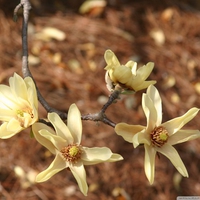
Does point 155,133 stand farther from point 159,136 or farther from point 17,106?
point 17,106

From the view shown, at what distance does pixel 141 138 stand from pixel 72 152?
0.21 meters

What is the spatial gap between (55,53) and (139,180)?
102 centimetres

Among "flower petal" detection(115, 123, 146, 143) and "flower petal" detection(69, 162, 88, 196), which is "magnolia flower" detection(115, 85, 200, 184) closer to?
"flower petal" detection(115, 123, 146, 143)

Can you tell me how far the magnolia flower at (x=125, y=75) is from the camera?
3.56 feet

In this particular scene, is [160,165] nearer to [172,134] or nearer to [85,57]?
[85,57]

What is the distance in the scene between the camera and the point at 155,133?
1151 millimetres

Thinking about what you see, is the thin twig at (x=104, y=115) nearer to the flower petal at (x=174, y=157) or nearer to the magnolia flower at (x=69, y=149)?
the magnolia flower at (x=69, y=149)

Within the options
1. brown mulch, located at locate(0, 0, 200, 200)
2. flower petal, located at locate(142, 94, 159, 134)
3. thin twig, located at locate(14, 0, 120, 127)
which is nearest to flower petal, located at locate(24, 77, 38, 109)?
thin twig, located at locate(14, 0, 120, 127)

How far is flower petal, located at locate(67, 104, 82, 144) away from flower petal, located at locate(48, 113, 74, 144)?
2 centimetres

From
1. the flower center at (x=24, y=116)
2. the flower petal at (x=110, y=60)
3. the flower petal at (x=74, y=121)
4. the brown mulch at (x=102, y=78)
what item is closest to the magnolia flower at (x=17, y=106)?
the flower center at (x=24, y=116)

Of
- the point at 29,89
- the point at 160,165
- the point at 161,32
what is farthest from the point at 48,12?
the point at 29,89

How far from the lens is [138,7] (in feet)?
8.79

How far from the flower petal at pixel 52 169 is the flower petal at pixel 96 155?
0.22ft

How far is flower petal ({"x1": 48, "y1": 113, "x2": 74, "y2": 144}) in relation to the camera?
3.44ft
